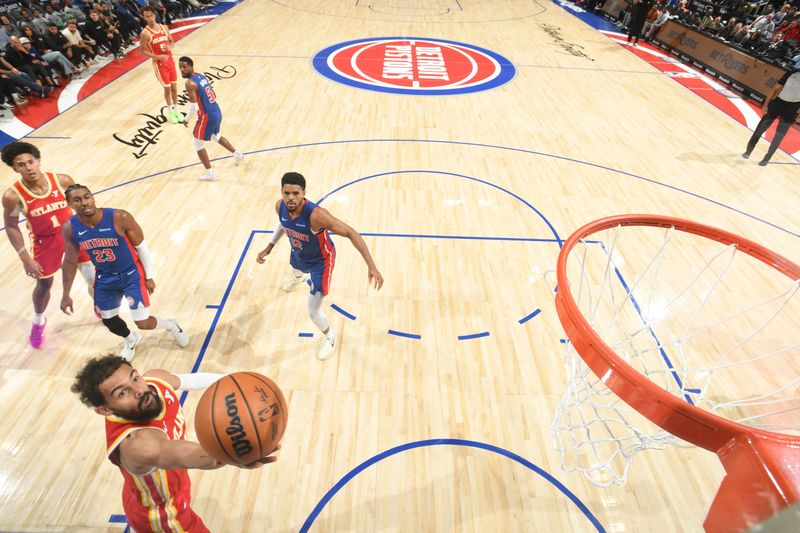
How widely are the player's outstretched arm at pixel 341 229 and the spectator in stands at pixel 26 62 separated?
8.63 metres

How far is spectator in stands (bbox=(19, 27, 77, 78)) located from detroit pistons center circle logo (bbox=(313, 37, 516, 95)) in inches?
208

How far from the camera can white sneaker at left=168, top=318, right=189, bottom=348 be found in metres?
3.73

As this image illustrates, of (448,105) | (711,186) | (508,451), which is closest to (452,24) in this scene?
(448,105)

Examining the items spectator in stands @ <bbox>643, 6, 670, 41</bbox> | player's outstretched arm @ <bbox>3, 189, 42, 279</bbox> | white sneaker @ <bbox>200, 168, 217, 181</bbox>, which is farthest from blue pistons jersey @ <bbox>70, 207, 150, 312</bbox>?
spectator in stands @ <bbox>643, 6, 670, 41</bbox>

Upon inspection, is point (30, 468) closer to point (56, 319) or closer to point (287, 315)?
point (56, 319)

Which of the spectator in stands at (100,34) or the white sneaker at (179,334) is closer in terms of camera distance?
the white sneaker at (179,334)

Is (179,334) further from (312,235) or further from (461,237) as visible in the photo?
(461,237)

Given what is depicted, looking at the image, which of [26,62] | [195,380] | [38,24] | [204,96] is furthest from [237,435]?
[38,24]

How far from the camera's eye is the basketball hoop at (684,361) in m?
1.71

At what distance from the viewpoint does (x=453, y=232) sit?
5359 millimetres

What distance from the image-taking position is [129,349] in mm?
3725

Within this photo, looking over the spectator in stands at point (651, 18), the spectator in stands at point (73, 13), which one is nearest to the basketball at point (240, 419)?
the spectator in stands at point (73, 13)

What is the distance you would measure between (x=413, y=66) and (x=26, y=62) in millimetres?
8191

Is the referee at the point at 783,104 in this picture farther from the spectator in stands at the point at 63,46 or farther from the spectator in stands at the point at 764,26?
the spectator in stands at the point at 63,46
